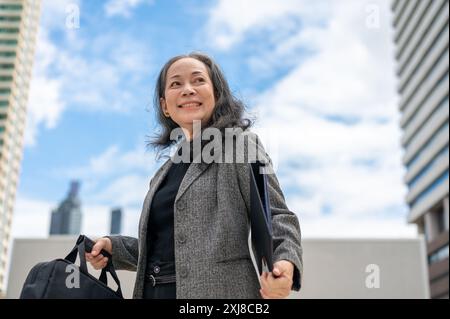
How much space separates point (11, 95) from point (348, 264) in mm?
66381

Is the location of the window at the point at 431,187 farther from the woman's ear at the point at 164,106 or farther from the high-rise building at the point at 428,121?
the woman's ear at the point at 164,106

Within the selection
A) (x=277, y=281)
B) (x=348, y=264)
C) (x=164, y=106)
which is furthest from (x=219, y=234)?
(x=348, y=264)

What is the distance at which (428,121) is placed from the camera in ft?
190

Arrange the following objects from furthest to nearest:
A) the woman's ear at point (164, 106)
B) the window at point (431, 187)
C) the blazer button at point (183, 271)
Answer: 1. the window at point (431, 187)
2. the woman's ear at point (164, 106)
3. the blazer button at point (183, 271)

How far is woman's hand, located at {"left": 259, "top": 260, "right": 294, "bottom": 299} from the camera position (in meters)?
1.61

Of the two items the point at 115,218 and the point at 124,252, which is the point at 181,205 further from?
the point at 115,218

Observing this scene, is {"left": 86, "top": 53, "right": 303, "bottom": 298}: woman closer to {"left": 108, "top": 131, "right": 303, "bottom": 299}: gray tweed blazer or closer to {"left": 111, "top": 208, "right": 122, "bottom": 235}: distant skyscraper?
{"left": 108, "top": 131, "right": 303, "bottom": 299}: gray tweed blazer

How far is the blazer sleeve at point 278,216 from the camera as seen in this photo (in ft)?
5.63

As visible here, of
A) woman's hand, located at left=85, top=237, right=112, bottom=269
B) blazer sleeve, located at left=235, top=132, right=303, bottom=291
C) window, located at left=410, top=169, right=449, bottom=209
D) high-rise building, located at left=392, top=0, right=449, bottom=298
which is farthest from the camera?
high-rise building, located at left=392, top=0, right=449, bottom=298

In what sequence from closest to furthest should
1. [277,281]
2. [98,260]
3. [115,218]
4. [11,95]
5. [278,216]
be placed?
1. [277,281]
2. [278,216]
3. [98,260]
4. [11,95]
5. [115,218]

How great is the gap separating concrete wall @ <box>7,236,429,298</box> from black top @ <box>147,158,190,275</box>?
1057 cm

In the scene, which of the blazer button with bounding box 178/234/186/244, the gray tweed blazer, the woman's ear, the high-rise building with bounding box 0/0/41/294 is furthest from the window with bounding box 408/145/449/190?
the blazer button with bounding box 178/234/186/244

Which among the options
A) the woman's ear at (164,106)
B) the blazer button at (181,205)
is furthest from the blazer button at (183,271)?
the woman's ear at (164,106)
